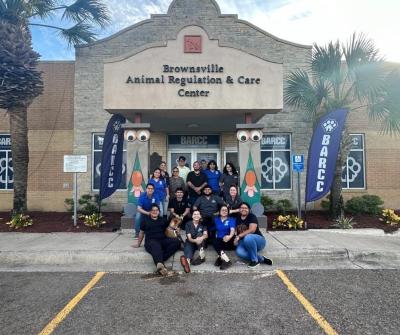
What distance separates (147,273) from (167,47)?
6361 millimetres

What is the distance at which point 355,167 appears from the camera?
44.8 ft

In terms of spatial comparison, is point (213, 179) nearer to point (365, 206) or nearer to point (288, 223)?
point (288, 223)

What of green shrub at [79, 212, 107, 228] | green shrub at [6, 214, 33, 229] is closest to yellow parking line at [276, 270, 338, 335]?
green shrub at [79, 212, 107, 228]

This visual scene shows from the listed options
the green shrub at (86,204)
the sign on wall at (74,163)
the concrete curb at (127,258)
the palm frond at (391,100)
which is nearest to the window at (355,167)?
the palm frond at (391,100)

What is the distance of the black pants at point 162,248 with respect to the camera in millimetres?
5952

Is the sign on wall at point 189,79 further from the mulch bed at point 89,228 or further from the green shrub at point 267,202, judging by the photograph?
the green shrub at point 267,202

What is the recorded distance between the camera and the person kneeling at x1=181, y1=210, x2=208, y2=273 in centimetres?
616

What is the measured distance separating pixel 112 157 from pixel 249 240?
5547mm

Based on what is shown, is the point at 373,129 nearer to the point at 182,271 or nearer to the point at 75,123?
the point at 182,271

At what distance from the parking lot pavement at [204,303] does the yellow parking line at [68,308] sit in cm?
7

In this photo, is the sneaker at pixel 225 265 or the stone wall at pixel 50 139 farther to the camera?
the stone wall at pixel 50 139

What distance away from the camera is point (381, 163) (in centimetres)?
1359

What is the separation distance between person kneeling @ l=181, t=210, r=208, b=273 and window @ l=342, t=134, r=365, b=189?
9.47 meters

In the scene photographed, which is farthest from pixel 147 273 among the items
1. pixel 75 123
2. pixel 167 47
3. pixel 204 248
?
pixel 75 123
